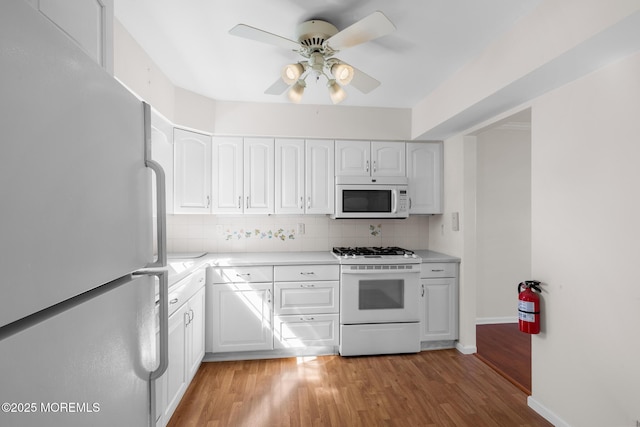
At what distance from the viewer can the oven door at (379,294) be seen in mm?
2826

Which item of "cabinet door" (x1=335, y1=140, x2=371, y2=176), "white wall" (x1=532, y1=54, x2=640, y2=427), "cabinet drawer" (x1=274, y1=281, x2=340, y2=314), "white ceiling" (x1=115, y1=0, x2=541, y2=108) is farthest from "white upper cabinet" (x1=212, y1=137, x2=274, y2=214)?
"white wall" (x1=532, y1=54, x2=640, y2=427)

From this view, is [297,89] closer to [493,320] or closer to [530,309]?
[530,309]

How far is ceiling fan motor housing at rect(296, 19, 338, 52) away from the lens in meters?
1.68

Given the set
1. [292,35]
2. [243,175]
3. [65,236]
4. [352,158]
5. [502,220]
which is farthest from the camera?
[502,220]

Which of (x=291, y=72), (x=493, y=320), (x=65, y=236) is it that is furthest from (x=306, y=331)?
(x=65, y=236)

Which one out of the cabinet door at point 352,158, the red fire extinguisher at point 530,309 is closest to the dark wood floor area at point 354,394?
the red fire extinguisher at point 530,309

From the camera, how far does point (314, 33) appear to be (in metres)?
1.71

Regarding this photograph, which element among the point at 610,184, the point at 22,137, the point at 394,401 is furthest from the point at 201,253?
the point at 610,184

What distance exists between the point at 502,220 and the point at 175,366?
11.8 ft

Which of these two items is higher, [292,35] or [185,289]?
[292,35]

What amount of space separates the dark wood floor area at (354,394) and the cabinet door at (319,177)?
4.89ft

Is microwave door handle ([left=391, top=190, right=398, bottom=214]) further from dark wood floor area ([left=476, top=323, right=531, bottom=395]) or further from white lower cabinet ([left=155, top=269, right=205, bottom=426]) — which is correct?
white lower cabinet ([left=155, top=269, right=205, bottom=426])

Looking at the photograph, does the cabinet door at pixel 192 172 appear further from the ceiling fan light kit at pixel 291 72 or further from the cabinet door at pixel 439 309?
the cabinet door at pixel 439 309

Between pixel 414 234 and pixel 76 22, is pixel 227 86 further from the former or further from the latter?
pixel 414 234
